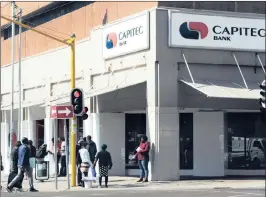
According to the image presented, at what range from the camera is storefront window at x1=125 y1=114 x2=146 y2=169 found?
28453mm

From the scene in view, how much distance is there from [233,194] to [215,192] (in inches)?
36.5

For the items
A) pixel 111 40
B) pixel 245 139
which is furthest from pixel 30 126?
pixel 245 139

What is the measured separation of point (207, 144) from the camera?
87.2 ft

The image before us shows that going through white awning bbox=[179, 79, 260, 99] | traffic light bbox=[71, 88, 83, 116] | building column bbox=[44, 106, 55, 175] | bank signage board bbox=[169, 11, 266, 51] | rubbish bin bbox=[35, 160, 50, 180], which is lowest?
rubbish bin bbox=[35, 160, 50, 180]

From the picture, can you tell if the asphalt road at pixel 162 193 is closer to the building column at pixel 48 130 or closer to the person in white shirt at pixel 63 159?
the person in white shirt at pixel 63 159

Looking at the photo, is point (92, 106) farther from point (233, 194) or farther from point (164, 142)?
point (233, 194)

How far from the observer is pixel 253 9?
26594mm

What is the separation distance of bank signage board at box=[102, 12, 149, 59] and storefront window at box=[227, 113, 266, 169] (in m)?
5.33

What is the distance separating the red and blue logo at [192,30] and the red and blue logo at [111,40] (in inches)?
133

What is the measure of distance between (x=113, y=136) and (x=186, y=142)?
3.34 metres

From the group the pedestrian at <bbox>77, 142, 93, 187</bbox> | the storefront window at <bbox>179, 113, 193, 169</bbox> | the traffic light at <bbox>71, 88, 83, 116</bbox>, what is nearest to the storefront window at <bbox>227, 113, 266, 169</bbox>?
the storefront window at <bbox>179, 113, 193, 169</bbox>

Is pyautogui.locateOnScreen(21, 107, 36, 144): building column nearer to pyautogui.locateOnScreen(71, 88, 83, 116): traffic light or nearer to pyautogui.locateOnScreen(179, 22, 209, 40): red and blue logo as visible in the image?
pyautogui.locateOnScreen(71, 88, 83, 116): traffic light

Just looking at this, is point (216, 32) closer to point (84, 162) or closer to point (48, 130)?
point (84, 162)

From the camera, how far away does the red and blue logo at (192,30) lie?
2515 cm
